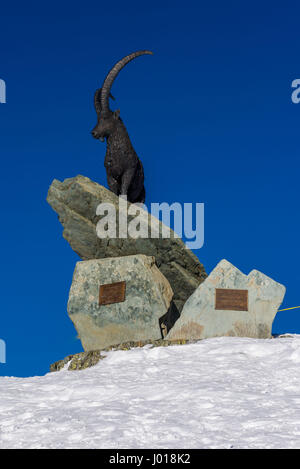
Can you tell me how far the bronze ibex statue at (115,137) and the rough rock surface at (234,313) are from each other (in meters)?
3.03

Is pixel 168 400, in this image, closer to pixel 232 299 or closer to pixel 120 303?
pixel 232 299

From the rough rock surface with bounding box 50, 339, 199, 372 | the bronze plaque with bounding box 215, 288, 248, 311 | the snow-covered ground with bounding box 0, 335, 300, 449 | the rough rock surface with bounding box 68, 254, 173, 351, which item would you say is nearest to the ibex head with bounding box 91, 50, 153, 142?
the rough rock surface with bounding box 68, 254, 173, 351

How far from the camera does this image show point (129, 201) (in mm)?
11195

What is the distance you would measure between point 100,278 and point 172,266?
54.3 inches

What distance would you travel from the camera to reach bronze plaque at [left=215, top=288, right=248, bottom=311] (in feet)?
28.8

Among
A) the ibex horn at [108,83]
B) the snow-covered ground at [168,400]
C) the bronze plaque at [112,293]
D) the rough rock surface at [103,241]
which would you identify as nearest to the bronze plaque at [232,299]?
the snow-covered ground at [168,400]

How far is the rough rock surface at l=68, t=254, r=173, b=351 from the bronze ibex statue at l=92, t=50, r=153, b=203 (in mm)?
1976

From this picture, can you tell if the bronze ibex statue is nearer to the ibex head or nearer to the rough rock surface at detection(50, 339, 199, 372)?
the ibex head

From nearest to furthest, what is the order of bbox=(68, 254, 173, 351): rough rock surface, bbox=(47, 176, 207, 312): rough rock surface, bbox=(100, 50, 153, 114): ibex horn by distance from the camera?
bbox=(68, 254, 173, 351): rough rock surface → bbox=(47, 176, 207, 312): rough rock surface → bbox=(100, 50, 153, 114): ibex horn

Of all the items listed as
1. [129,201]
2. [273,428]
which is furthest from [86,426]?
[129,201]

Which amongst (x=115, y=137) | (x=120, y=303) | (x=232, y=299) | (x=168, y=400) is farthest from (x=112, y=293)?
(x=168, y=400)

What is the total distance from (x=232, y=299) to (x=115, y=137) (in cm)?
415

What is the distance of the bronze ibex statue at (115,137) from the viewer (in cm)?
1092

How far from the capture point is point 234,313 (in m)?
8.77
